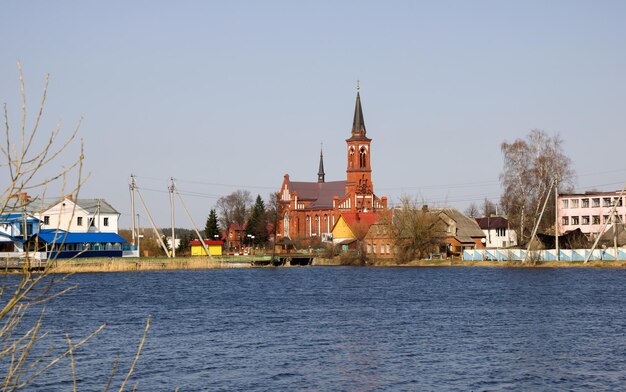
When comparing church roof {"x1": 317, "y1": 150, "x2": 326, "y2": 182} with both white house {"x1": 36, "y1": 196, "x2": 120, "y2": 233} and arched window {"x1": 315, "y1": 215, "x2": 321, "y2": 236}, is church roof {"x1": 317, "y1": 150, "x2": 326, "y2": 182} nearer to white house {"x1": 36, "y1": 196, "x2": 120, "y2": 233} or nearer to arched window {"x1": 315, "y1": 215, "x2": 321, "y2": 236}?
arched window {"x1": 315, "y1": 215, "x2": 321, "y2": 236}

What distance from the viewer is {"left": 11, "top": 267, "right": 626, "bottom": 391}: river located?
24203 mm

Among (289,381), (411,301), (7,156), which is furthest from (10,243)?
(7,156)

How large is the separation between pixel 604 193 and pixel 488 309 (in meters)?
66.4

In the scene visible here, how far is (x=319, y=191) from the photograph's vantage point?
509ft

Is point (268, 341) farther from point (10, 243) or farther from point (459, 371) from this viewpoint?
point (10, 243)

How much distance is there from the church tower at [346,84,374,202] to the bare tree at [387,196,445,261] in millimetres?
50045

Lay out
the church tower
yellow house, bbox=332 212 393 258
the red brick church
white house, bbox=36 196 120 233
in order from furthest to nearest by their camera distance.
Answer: the church tower
the red brick church
yellow house, bbox=332 212 393 258
white house, bbox=36 196 120 233

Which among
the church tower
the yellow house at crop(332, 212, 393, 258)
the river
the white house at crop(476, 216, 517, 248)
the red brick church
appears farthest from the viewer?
the church tower

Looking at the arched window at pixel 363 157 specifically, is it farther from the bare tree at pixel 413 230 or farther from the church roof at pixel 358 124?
the bare tree at pixel 413 230

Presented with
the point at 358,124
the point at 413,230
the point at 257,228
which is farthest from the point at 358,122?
the point at 413,230

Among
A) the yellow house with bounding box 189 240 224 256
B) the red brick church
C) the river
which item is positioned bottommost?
the river

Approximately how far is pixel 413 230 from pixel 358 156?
189ft

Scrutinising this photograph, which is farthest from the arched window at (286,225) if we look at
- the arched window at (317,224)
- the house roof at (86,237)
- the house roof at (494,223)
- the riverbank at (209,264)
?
the house roof at (86,237)

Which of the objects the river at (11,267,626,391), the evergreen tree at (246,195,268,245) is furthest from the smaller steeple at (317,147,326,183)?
the river at (11,267,626,391)
